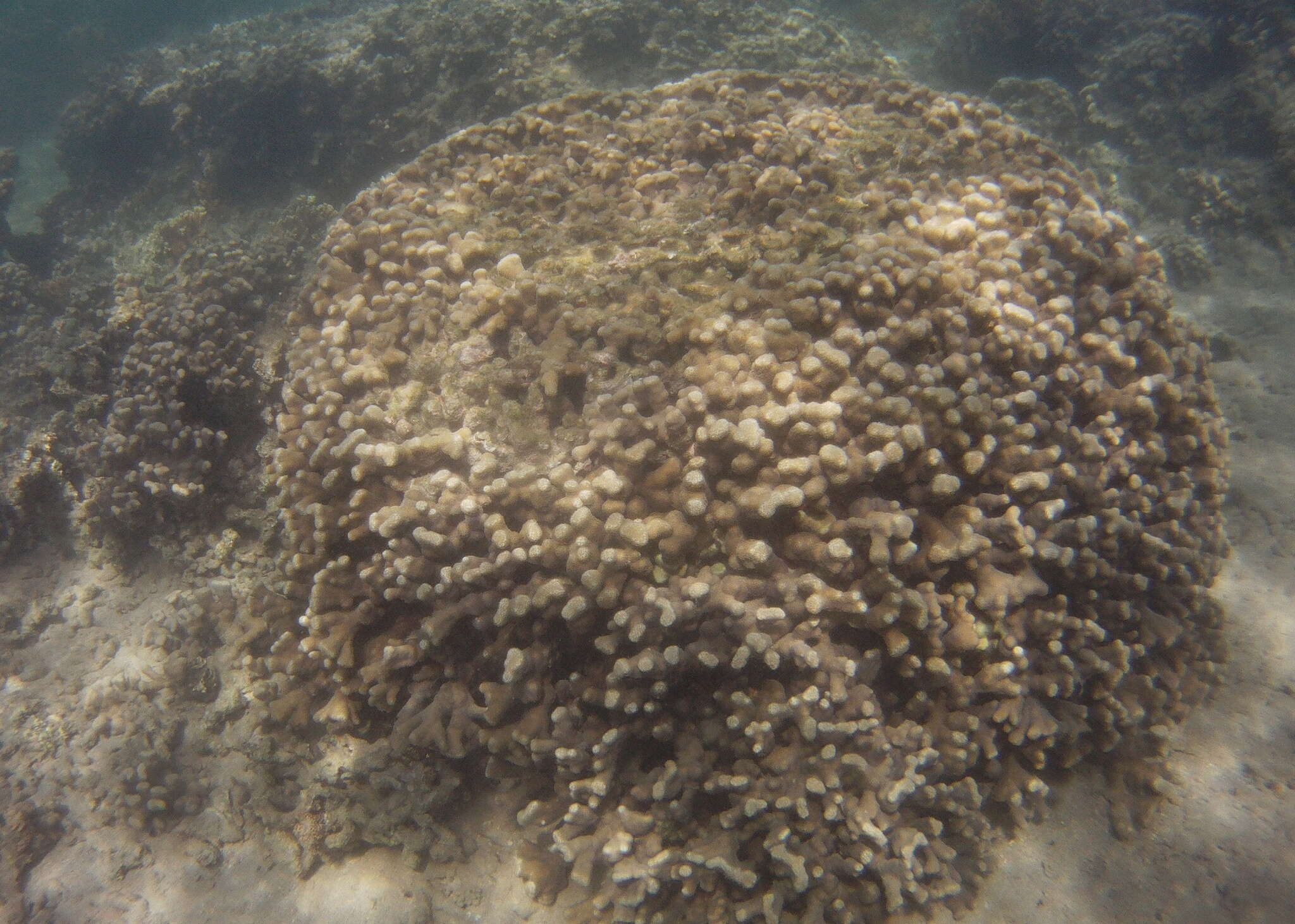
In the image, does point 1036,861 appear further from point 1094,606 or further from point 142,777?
point 142,777

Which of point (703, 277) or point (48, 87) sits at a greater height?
point (703, 277)

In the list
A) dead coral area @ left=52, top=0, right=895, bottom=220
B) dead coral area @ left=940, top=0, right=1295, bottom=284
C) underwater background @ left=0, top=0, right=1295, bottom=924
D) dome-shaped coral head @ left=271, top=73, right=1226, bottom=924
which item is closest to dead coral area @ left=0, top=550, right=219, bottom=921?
underwater background @ left=0, top=0, right=1295, bottom=924

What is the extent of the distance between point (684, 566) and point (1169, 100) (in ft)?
41.3

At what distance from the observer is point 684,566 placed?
2.97 meters

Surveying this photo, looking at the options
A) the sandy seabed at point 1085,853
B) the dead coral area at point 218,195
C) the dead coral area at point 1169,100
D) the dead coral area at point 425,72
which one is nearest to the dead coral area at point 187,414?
the dead coral area at point 218,195

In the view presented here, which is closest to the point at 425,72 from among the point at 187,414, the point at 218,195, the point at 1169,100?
the point at 218,195

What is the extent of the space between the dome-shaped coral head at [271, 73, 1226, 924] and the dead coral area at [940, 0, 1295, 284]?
5.35m

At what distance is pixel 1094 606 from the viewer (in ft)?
10.9

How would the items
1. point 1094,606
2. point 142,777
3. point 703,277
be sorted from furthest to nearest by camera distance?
point 142,777 → point 703,277 → point 1094,606

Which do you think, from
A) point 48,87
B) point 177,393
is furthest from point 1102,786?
point 48,87

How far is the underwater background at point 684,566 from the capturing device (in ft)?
9.55

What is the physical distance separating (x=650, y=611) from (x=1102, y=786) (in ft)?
9.20

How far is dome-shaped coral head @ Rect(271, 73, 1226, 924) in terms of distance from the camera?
9.38 feet

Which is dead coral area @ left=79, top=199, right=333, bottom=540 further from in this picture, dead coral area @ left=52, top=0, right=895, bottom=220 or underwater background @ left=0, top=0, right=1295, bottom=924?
dead coral area @ left=52, top=0, right=895, bottom=220
